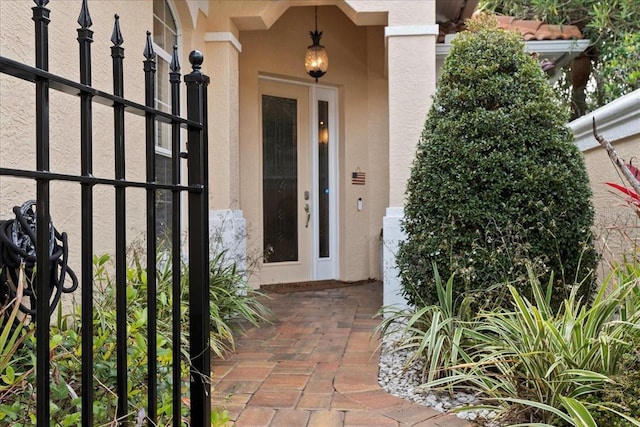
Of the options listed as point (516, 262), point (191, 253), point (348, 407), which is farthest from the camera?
point (516, 262)

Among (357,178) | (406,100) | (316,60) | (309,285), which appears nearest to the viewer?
(406,100)

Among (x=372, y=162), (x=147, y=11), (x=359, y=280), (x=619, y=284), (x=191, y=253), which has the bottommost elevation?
(x=359, y=280)

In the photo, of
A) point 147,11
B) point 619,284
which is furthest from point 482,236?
point 147,11

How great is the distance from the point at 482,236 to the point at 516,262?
284 millimetres

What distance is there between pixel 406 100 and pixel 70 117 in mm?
2891

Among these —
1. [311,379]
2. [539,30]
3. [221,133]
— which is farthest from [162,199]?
[539,30]

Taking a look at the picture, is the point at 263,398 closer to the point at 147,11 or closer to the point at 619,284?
the point at 619,284

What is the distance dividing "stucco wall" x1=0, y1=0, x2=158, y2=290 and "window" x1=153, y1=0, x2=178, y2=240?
15.4 inches

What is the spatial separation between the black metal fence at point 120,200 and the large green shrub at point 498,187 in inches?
67.5

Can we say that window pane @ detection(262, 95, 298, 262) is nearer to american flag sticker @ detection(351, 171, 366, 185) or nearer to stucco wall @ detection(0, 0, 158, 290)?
american flag sticker @ detection(351, 171, 366, 185)

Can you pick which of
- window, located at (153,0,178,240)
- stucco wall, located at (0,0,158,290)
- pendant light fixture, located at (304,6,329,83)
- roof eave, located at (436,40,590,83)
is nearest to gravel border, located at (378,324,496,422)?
stucco wall, located at (0,0,158,290)

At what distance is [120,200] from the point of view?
1.32 meters

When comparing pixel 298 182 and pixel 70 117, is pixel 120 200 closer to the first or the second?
pixel 70 117

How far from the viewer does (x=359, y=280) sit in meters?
6.62
